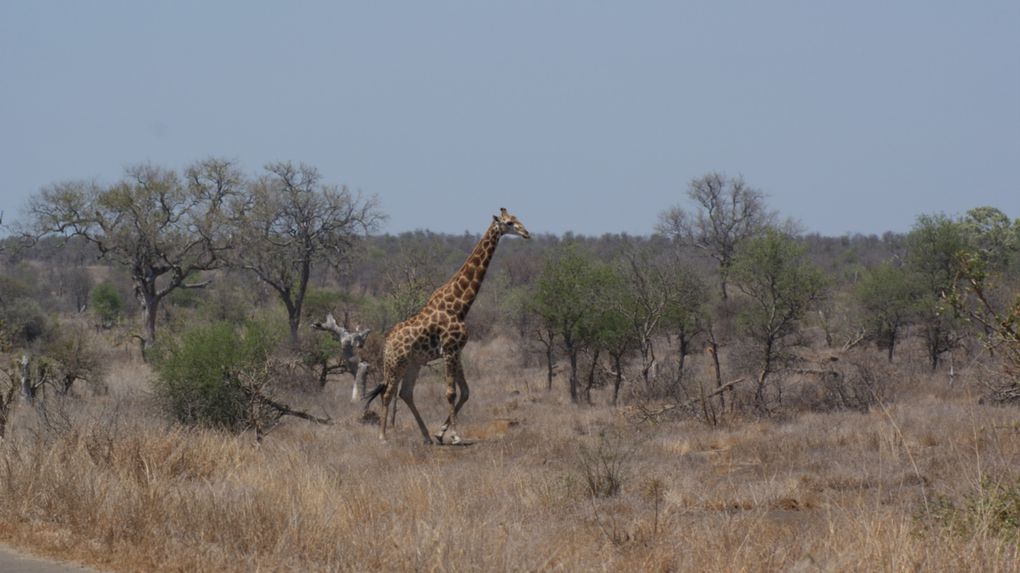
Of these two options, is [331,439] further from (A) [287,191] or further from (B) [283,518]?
(A) [287,191]

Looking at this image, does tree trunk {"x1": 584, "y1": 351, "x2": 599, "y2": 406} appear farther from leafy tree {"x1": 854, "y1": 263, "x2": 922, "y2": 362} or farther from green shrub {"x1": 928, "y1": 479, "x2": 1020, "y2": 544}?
green shrub {"x1": 928, "y1": 479, "x2": 1020, "y2": 544}

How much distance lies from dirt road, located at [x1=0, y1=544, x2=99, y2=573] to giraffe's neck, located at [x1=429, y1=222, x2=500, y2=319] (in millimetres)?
9252

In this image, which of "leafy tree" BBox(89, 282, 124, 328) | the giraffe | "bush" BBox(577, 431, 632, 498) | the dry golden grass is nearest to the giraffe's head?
the giraffe

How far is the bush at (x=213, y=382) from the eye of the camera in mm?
17188

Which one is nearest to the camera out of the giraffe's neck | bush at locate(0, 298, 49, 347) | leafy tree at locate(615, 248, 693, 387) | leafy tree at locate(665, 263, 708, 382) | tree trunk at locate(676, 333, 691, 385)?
the giraffe's neck

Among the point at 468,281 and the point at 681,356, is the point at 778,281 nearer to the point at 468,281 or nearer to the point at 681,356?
the point at 681,356

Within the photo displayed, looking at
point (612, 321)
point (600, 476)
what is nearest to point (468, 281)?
point (600, 476)

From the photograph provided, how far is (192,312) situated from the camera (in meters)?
47.7

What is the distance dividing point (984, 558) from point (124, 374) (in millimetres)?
28288

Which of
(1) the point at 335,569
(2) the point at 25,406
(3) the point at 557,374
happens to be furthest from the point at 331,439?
→ (3) the point at 557,374

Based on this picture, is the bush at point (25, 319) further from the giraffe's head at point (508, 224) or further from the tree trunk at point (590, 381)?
the giraffe's head at point (508, 224)

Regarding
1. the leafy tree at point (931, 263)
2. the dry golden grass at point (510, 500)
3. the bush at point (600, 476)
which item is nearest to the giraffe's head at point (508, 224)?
the dry golden grass at point (510, 500)

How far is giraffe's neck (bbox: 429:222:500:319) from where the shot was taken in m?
16.7

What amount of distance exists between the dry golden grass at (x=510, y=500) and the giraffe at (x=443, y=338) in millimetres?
735
